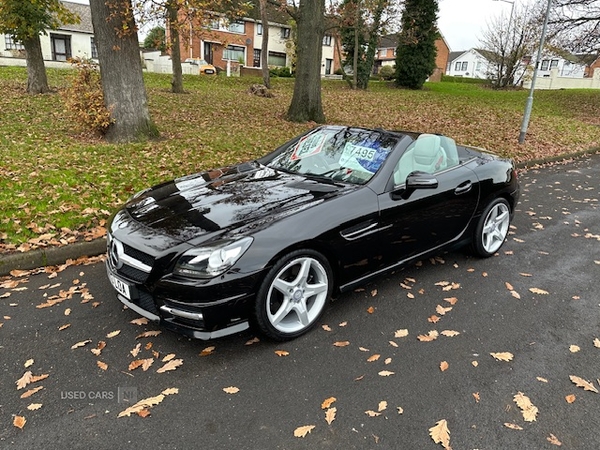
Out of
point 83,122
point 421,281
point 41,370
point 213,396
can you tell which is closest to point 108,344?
point 41,370

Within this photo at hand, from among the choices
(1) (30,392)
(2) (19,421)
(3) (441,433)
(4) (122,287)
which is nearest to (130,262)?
(4) (122,287)

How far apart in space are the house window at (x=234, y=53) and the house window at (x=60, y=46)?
12.9 m

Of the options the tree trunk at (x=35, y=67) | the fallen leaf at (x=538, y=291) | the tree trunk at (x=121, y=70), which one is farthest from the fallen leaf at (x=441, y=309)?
the tree trunk at (x=35, y=67)

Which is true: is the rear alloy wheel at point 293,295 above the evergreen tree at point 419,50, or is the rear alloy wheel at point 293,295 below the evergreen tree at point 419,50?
below

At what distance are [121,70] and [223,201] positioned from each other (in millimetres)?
6249

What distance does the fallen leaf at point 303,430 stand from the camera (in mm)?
2387

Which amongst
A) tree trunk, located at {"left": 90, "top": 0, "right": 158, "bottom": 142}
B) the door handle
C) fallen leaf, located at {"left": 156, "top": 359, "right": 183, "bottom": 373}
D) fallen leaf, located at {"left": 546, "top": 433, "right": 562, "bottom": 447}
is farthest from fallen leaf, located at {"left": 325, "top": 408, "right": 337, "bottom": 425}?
tree trunk, located at {"left": 90, "top": 0, "right": 158, "bottom": 142}

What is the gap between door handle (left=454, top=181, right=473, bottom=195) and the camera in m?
4.23

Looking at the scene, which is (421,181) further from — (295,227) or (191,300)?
(191,300)

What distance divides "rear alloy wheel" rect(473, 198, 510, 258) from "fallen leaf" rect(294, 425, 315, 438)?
117 inches

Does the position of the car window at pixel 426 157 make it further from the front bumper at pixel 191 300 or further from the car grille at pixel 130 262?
the car grille at pixel 130 262

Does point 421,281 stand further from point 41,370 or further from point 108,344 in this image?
point 41,370

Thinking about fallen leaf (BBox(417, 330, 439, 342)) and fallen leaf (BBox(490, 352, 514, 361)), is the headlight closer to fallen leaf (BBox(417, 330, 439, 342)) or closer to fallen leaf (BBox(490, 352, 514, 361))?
fallen leaf (BBox(417, 330, 439, 342))

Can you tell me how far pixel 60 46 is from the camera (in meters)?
35.1
